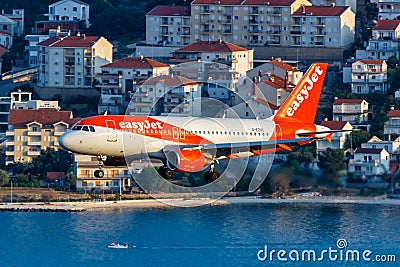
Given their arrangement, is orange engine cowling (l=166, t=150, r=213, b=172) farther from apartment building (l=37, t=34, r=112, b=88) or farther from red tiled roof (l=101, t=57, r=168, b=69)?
apartment building (l=37, t=34, r=112, b=88)

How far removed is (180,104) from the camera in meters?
98.1

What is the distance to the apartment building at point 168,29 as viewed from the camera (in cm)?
10725

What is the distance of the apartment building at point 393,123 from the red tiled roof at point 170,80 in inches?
470

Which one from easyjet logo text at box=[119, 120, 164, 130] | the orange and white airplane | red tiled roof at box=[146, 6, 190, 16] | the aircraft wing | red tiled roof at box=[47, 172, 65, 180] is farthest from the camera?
red tiled roof at box=[146, 6, 190, 16]

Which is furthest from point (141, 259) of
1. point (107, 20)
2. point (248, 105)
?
point (107, 20)

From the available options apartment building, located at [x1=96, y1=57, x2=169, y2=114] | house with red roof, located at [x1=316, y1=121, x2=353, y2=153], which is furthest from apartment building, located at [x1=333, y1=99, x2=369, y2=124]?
apartment building, located at [x1=96, y1=57, x2=169, y2=114]

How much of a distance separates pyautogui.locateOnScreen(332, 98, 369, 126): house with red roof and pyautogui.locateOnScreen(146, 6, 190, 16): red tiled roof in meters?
17.2

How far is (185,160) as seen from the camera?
176ft

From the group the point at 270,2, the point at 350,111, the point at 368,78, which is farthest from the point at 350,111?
the point at 270,2

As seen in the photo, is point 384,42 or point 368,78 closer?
point 368,78

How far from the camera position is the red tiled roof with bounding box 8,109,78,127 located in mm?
94188

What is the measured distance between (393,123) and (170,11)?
21.7 m

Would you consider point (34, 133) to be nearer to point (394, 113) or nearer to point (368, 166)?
point (394, 113)

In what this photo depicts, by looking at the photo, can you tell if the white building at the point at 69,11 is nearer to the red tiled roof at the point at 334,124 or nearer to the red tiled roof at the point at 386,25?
the red tiled roof at the point at 386,25
